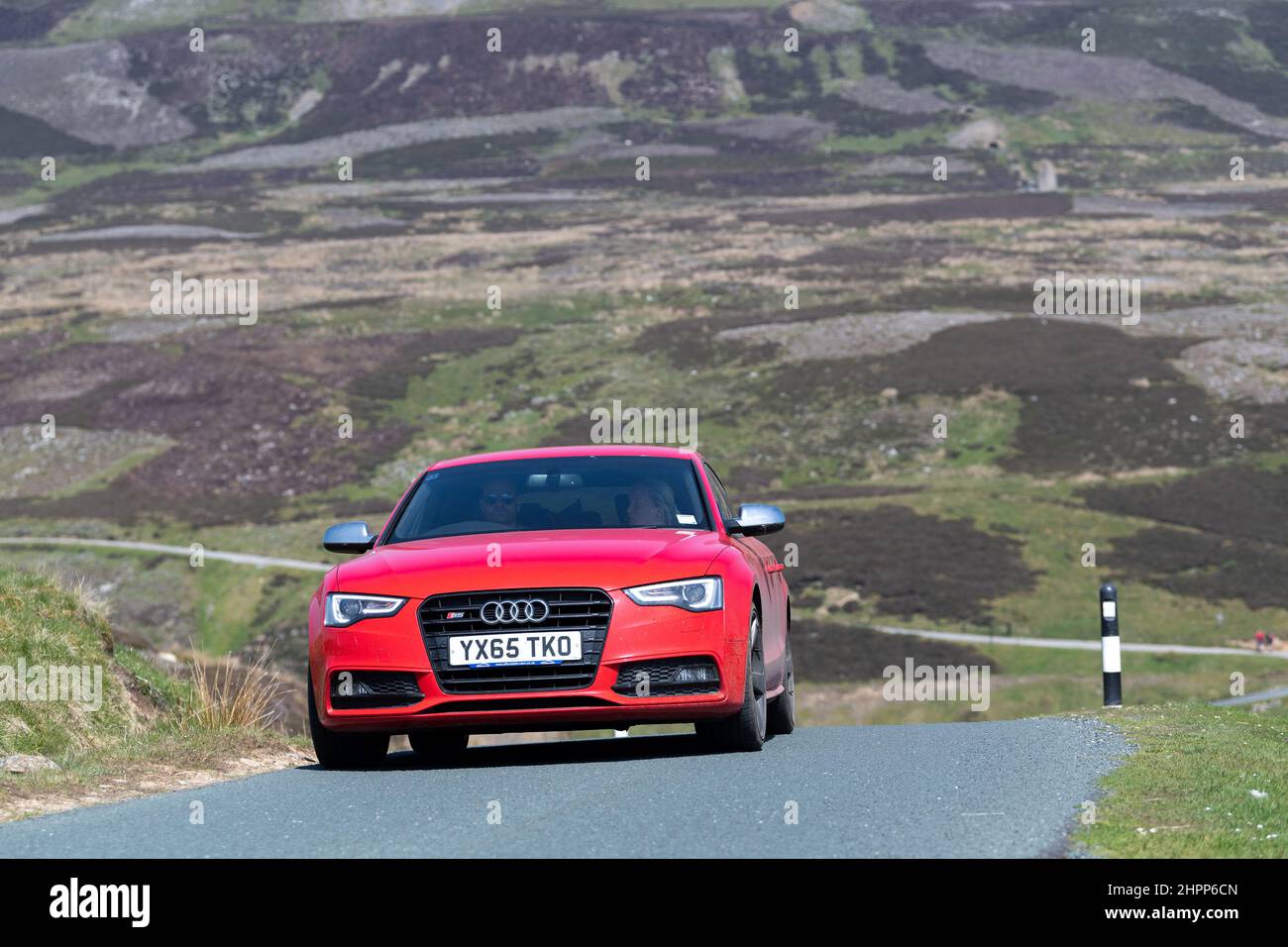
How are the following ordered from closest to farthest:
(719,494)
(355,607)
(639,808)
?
1. (639,808)
2. (355,607)
3. (719,494)

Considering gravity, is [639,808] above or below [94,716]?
above

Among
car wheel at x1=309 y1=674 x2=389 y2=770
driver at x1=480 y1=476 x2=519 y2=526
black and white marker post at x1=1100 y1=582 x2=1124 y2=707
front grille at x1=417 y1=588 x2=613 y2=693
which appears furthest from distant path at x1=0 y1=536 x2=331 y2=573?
front grille at x1=417 y1=588 x2=613 y2=693

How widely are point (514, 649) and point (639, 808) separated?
184 centimetres

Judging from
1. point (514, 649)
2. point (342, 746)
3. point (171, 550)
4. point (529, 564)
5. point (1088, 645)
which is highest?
point (529, 564)

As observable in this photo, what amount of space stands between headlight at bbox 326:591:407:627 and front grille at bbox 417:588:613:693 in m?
0.19

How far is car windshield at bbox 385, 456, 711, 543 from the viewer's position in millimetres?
11789

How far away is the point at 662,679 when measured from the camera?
10.5 metres

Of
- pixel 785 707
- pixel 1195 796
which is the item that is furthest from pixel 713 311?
pixel 1195 796

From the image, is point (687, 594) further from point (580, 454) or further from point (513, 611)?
point (580, 454)

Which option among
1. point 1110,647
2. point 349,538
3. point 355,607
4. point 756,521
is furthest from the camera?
point 1110,647

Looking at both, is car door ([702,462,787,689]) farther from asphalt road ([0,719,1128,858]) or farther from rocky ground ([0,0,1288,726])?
rocky ground ([0,0,1288,726])

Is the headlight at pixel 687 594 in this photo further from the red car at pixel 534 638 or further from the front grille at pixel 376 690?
the front grille at pixel 376 690

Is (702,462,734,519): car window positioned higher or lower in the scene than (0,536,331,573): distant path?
higher

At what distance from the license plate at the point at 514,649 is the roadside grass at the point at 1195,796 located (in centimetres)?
286
